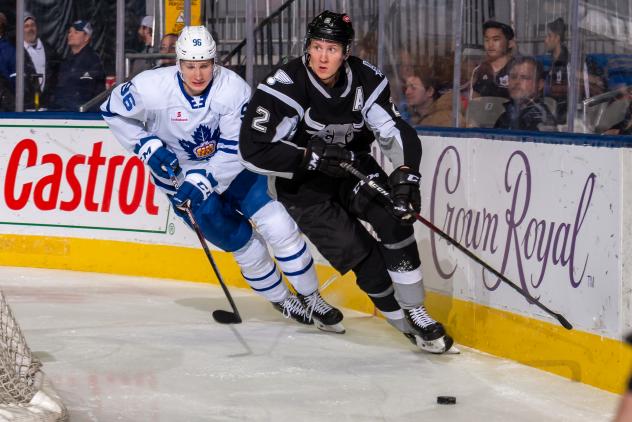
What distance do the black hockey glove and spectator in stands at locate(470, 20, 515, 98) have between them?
3.90 feet

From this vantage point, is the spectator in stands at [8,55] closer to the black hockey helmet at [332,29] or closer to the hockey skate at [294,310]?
the hockey skate at [294,310]

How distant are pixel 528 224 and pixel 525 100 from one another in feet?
3.35

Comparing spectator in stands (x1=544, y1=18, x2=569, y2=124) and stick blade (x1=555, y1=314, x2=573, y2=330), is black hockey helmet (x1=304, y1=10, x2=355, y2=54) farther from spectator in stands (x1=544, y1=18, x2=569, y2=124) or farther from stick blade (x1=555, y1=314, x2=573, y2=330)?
stick blade (x1=555, y1=314, x2=573, y2=330)

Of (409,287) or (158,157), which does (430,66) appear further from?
(409,287)

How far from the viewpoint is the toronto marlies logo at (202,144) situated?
5.75 metres

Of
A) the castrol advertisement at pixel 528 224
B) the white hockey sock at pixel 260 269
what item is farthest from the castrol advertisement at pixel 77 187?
the castrol advertisement at pixel 528 224

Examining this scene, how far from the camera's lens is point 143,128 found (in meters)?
5.87

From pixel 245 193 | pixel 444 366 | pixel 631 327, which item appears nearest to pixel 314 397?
pixel 444 366

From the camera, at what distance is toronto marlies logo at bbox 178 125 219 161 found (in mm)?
5754

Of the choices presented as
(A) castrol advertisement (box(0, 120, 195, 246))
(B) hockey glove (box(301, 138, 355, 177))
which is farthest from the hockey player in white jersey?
(A) castrol advertisement (box(0, 120, 195, 246))

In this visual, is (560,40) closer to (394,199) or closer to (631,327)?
(394,199)

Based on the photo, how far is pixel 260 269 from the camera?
5.80 meters

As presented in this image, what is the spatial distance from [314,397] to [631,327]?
1083 millimetres

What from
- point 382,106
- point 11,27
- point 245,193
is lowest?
point 245,193
